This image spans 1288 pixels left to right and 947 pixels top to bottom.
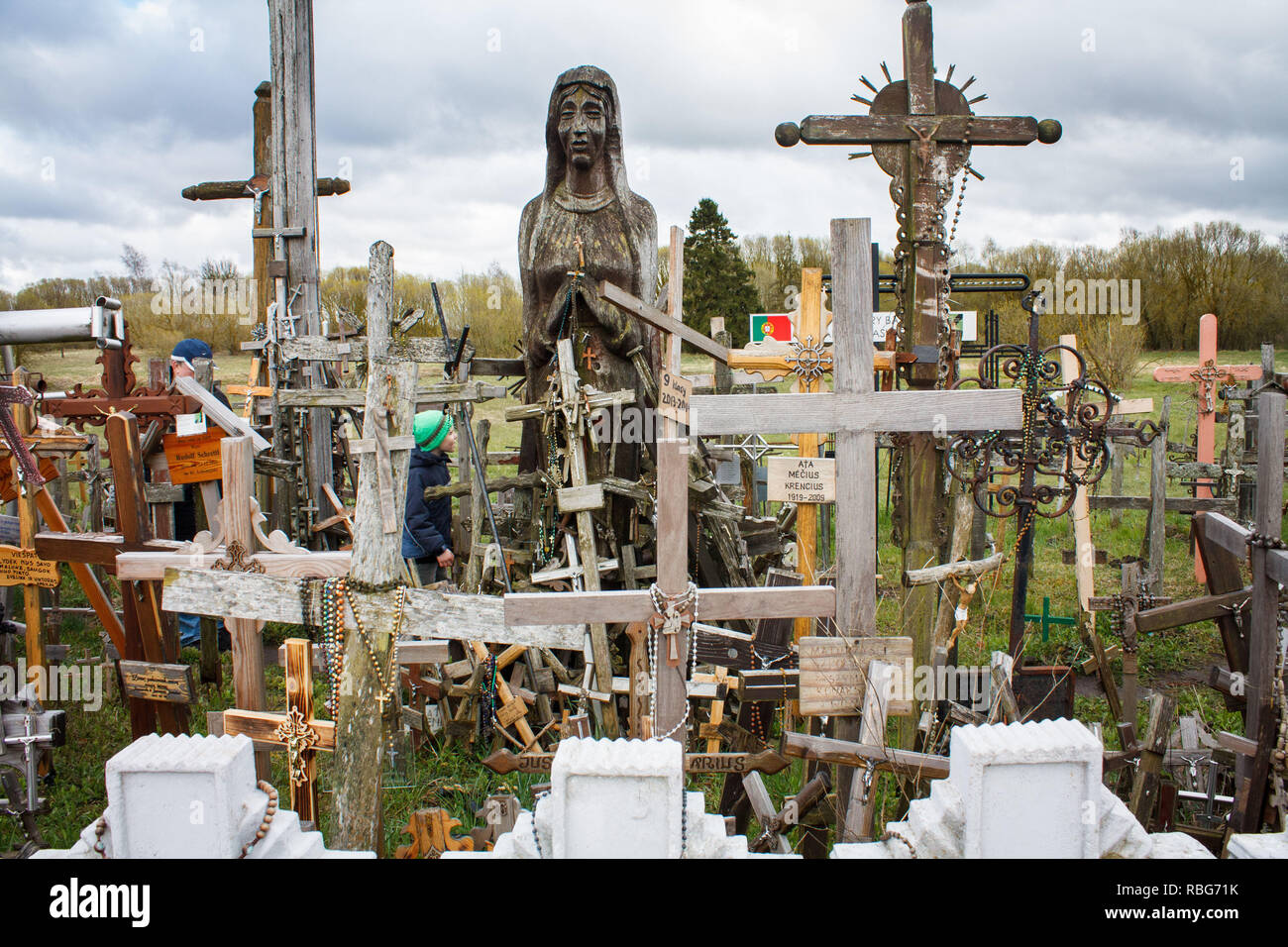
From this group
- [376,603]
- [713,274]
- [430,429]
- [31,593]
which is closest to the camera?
[376,603]

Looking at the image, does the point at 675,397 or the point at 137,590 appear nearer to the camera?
the point at 137,590

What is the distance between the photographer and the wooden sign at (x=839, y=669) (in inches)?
152

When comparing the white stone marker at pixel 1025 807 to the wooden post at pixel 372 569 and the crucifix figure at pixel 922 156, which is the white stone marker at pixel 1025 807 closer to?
the wooden post at pixel 372 569

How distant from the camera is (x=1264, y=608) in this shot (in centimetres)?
403

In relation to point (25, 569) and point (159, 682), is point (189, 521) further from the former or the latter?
point (159, 682)

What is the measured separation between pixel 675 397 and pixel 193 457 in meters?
3.58

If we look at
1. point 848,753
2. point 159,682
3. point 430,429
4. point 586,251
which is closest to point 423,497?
point 430,429

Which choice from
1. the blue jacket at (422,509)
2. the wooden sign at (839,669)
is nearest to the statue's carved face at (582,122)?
the blue jacket at (422,509)

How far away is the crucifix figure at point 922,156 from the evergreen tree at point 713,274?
652 inches

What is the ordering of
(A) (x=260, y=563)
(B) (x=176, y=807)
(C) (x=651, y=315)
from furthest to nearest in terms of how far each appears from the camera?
(C) (x=651, y=315)
(A) (x=260, y=563)
(B) (x=176, y=807)

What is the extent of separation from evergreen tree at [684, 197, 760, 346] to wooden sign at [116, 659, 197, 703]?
19.1 metres

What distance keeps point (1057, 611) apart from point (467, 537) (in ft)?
17.5
